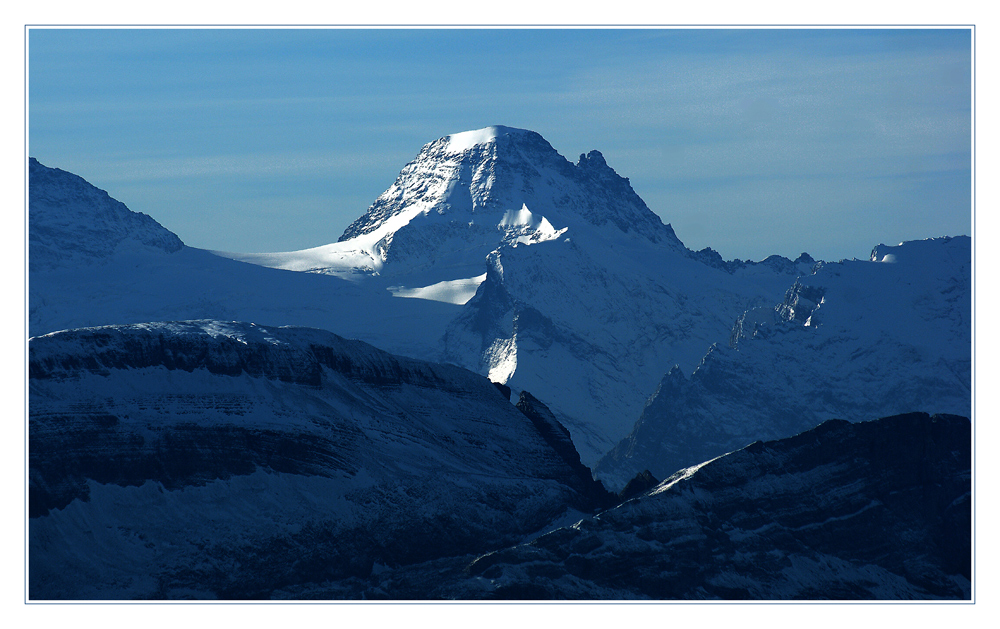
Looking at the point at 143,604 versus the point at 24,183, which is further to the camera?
the point at 143,604

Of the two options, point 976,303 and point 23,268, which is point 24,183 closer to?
point 23,268

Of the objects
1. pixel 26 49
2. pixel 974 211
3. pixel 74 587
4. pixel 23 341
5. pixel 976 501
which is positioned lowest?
pixel 74 587

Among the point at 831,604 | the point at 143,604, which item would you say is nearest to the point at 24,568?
the point at 143,604

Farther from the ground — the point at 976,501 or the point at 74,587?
the point at 976,501

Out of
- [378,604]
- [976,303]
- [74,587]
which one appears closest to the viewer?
[976,303]

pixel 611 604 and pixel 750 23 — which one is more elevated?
pixel 750 23

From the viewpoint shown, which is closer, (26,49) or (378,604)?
(26,49)

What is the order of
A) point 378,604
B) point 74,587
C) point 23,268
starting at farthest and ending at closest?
point 74,587, point 378,604, point 23,268

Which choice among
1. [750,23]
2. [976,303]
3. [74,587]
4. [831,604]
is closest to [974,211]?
[976,303]

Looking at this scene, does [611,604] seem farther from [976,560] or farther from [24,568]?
[24,568]
